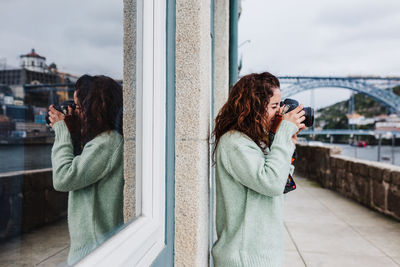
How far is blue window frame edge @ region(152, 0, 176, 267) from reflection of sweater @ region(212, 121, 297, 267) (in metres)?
0.23

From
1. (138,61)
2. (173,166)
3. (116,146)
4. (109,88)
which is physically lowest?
(173,166)

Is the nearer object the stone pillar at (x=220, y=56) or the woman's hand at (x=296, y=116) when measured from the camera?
the woman's hand at (x=296, y=116)

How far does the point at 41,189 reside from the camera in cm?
57

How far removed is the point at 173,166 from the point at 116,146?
0.35 meters

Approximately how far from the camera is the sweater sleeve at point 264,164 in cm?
119

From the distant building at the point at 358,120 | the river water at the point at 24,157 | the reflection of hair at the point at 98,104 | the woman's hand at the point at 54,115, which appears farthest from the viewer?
the distant building at the point at 358,120

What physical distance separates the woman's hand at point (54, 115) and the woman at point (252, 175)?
749 millimetres

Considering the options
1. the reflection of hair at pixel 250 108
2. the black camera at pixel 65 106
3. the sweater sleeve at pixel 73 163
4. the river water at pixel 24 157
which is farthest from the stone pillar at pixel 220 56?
the river water at pixel 24 157

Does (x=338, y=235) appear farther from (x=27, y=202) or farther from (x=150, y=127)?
(x=27, y=202)

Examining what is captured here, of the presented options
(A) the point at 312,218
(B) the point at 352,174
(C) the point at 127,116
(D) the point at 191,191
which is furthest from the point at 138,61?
(B) the point at 352,174

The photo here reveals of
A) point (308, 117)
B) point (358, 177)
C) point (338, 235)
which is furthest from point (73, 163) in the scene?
point (358, 177)

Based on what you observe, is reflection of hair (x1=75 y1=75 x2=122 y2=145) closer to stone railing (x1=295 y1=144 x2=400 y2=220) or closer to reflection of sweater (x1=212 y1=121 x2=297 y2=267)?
reflection of sweater (x1=212 y1=121 x2=297 y2=267)

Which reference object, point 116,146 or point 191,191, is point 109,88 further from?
point 191,191

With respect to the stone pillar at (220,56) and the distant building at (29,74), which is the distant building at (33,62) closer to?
the distant building at (29,74)
